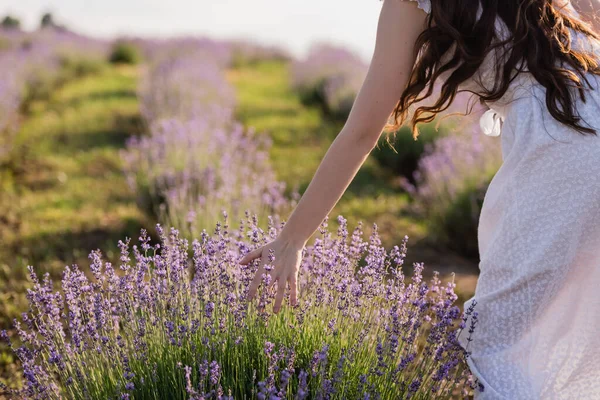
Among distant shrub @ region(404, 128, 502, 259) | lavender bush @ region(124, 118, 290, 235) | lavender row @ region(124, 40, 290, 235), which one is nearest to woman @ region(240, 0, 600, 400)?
lavender row @ region(124, 40, 290, 235)

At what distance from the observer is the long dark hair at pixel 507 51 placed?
6.34 ft

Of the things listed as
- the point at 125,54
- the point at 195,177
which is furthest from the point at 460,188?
the point at 125,54

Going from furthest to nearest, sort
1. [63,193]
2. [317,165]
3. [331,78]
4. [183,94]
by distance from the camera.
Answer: [331,78], [183,94], [317,165], [63,193]

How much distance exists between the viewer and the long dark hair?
1933 millimetres

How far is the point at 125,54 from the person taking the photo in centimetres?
1786

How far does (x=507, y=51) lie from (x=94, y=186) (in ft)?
18.3

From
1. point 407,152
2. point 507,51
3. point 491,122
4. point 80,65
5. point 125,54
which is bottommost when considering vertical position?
point 407,152

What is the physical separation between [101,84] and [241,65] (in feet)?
20.6

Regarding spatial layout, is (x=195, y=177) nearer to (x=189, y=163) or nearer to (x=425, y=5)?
(x=189, y=163)

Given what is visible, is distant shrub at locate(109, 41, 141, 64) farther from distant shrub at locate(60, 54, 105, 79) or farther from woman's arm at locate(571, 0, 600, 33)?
woman's arm at locate(571, 0, 600, 33)

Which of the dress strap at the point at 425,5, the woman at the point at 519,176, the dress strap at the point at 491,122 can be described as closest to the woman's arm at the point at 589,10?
the woman at the point at 519,176

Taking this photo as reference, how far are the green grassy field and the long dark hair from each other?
91.7 inches

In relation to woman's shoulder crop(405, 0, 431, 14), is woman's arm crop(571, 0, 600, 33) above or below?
below

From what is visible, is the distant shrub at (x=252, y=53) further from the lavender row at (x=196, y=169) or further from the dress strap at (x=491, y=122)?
the dress strap at (x=491, y=122)
